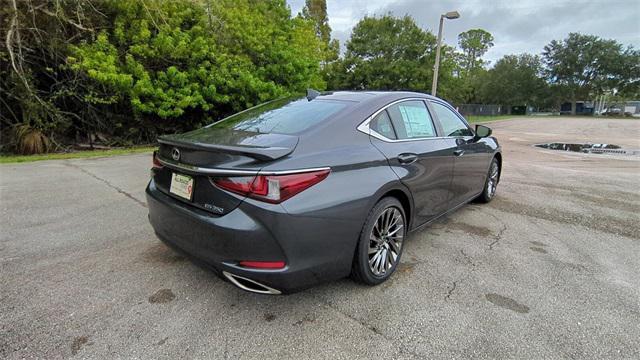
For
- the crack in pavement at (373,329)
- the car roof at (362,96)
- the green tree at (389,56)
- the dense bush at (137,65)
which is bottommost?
the crack in pavement at (373,329)

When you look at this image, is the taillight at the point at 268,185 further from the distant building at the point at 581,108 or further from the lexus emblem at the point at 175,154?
the distant building at the point at 581,108

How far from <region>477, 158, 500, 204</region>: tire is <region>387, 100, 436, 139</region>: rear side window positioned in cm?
186

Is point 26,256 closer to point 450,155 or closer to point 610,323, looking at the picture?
point 450,155

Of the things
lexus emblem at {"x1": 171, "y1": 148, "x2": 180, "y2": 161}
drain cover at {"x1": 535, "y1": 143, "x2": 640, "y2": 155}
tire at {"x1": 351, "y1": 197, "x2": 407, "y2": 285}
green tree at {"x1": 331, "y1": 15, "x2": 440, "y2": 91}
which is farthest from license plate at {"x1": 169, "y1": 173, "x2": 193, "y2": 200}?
green tree at {"x1": 331, "y1": 15, "x2": 440, "y2": 91}

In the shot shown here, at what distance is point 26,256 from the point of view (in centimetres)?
304

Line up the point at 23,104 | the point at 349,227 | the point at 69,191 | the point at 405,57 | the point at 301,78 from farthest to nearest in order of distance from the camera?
the point at 405,57, the point at 301,78, the point at 23,104, the point at 69,191, the point at 349,227

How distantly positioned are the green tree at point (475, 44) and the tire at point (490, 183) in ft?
245

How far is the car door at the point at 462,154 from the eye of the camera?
3.57 meters

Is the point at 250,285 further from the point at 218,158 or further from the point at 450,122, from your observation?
the point at 450,122

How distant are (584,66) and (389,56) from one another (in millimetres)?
52782

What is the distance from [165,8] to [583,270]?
38.8ft

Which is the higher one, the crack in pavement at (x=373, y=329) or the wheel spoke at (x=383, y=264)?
the wheel spoke at (x=383, y=264)

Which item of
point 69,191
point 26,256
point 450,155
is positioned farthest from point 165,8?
point 450,155

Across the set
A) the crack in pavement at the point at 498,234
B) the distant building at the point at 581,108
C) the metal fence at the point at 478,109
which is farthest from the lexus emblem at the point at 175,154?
the distant building at the point at 581,108
